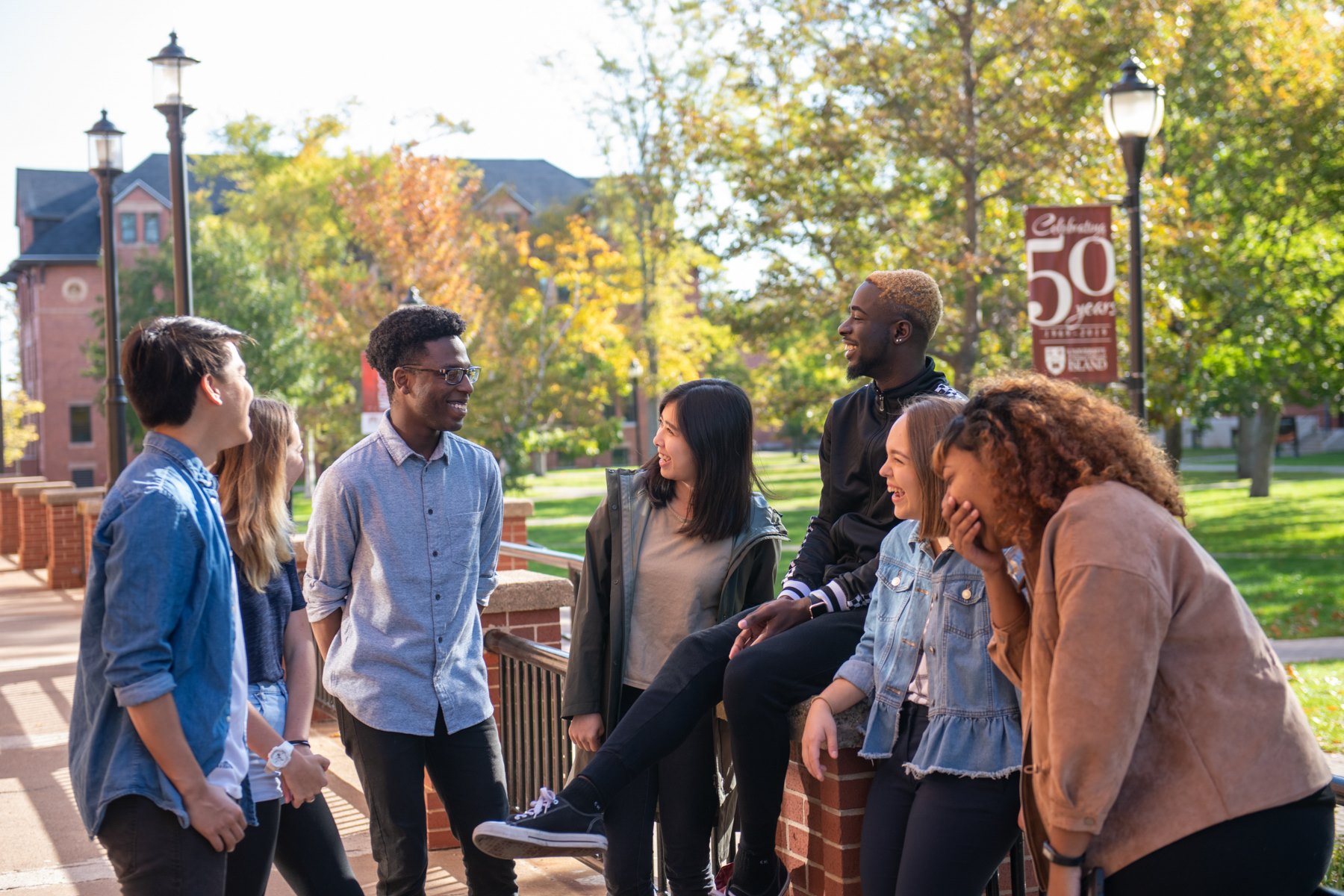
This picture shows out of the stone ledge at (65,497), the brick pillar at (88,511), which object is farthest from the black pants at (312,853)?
the stone ledge at (65,497)

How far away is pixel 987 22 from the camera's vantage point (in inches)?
596

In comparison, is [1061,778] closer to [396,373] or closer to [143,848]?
[143,848]

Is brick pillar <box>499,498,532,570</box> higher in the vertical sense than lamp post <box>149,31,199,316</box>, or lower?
lower

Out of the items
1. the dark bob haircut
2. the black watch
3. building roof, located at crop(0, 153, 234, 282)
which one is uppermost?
building roof, located at crop(0, 153, 234, 282)

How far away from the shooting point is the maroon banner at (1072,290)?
33.0ft

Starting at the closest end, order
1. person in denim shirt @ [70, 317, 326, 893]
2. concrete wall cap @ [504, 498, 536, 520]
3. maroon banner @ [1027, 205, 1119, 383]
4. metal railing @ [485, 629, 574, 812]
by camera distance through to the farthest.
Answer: person in denim shirt @ [70, 317, 326, 893] → metal railing @ [485, 629, 574, 812] → maroon banner @ [1027, 205, 1119, 383] → concrete wall cap @ [504, 498, 536, 520]

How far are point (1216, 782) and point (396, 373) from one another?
8.59ft

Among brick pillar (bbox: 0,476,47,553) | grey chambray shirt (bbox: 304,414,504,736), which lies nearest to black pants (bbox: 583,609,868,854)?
grey chambray shirt (bbox: 304,414,504,736)

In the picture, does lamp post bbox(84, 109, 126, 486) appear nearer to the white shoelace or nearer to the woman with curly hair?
the white shoelace

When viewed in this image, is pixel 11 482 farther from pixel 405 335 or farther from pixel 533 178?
pixel 533 178

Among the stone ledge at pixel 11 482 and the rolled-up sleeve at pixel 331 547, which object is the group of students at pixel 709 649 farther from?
the stone ledge at pixel 11 482

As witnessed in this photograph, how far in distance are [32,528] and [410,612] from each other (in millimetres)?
18171

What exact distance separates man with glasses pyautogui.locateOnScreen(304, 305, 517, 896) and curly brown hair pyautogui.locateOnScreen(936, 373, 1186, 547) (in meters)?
1.77

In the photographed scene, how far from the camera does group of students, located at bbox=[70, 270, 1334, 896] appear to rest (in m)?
2.30
